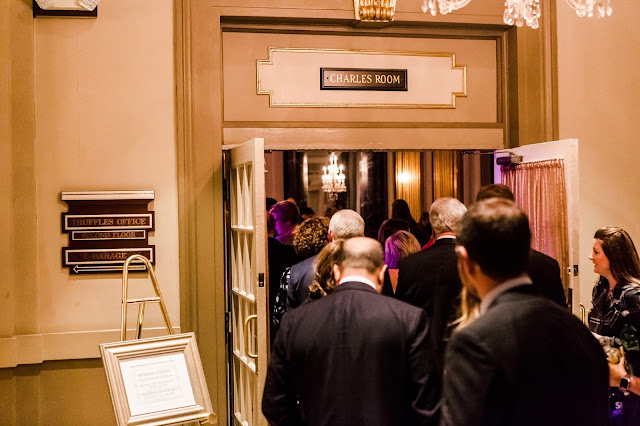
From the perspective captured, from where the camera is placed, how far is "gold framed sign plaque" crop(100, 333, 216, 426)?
3.74 meters

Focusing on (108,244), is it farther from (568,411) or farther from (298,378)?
(568,411)

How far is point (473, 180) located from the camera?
10.3 metres

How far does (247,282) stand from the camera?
4.46 meters

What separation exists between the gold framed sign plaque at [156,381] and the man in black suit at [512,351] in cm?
242

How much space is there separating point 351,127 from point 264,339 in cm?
178

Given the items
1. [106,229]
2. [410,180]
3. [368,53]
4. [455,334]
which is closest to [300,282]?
[106,229]

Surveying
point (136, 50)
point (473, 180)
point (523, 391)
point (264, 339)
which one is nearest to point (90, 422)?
point (264, 339)

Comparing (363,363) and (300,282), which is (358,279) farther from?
(300,282)

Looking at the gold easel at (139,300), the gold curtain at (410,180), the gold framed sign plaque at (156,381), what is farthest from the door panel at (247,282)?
the gold curtain at (410,180)

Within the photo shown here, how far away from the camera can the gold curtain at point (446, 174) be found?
1066cm

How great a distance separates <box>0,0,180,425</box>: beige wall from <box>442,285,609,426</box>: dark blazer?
335cm

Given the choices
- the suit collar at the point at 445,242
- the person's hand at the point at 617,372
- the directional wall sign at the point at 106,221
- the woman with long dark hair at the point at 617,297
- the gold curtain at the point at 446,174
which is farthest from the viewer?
the gold curtain at the point at 446,174

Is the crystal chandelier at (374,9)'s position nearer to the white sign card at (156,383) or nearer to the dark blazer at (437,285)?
the dark blazer at (437,285)

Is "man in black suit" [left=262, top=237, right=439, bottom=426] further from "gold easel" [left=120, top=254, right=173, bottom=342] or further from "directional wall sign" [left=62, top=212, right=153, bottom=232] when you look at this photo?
"directional wall sign" [left=62, top=212, right=153, bottom=232]
